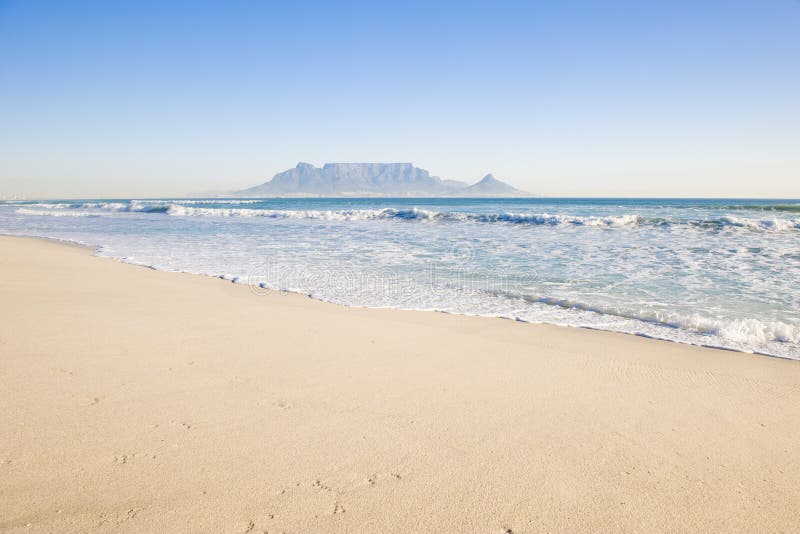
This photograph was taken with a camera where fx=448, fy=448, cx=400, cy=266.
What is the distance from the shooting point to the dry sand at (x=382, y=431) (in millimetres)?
1928

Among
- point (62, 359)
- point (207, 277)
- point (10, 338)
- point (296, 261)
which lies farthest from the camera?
point (296, 261)

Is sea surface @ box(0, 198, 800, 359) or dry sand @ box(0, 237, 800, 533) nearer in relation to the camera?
dry sand @ box(0, 237, 800, 533)

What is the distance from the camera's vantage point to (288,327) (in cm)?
473

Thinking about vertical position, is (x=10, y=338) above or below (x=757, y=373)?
above

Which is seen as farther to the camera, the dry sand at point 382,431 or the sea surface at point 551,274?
the sea surface at point 551,274

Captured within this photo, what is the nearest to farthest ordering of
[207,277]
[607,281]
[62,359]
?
1. [62,359]
2. [607,281]
3. [207,277]

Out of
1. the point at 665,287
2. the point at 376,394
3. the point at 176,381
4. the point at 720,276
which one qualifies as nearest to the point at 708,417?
the point at 376,394

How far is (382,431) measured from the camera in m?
2.59

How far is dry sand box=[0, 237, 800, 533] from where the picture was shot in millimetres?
1928

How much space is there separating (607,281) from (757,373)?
3.64 meters

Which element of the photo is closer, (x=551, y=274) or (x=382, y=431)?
(x=382, y=431)

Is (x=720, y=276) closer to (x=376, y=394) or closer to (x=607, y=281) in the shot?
(x=607, y=281)

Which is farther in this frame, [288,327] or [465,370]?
[288,327]

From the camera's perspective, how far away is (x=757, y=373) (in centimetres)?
367
